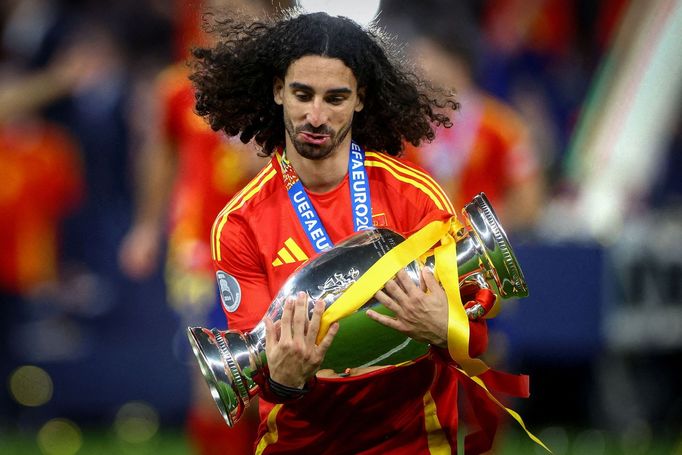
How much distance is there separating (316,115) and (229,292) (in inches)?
23.4

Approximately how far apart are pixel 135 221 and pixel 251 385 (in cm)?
504

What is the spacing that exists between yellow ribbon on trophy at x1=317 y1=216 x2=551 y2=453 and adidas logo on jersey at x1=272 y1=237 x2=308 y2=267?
41cm

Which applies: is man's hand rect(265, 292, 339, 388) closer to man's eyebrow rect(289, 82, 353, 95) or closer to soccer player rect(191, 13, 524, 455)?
soccer player rect(191, 13, 524, 455)

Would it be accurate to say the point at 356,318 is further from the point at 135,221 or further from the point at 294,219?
the point at 135,221

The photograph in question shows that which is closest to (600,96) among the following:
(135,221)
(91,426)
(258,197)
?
(135,221)

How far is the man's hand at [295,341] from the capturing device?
3.79 m

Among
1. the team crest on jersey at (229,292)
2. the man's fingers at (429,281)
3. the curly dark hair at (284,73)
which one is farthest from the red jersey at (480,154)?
the man's fingers at (429,281)

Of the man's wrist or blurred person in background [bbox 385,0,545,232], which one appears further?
blurred person in background [bbox 385,0,545,232]

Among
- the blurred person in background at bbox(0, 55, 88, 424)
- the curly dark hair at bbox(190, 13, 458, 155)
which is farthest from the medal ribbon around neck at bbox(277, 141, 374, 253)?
the blurred person in background at bbox(0, 55, 88, 424)

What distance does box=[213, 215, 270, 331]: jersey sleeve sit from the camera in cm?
421

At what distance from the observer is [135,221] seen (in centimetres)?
879

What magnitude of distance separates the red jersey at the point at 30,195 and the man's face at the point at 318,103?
14.6ft

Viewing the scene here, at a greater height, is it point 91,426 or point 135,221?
point 135,221

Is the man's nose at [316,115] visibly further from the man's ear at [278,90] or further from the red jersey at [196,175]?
the red jersey at [196,175]
